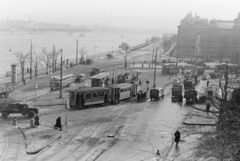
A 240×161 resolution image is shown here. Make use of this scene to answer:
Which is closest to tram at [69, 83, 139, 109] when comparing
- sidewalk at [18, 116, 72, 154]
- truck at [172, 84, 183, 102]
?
truck at [172, 84, 183, 102]

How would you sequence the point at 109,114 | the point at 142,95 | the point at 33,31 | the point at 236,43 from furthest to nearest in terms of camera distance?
the point at 33,31 < the point at 236,43 < the point at 142,95 < the point at 109,114

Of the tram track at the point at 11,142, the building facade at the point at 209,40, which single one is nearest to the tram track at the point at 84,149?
the tram track at the point at 11,142

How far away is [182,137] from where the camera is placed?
17.5 metres

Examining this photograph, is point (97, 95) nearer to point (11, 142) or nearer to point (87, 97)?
point (87, 97)

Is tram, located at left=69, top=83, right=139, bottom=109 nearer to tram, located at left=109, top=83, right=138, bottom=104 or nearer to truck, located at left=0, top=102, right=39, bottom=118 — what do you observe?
tram, located at left=109, top=83, right=138, bottom=104

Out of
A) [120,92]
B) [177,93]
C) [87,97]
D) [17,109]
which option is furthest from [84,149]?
[177,93]

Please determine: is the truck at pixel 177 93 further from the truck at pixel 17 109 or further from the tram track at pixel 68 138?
the truck at pixel 17 109

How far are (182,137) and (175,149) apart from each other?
1.85 m

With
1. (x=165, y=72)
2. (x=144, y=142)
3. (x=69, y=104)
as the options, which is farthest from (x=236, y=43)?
(x=144, y=142)

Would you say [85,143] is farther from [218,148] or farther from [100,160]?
[218,148]

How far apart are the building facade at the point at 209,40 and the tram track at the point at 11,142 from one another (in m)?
54.5

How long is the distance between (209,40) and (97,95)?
56.5 metres

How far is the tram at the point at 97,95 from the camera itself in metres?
23.1

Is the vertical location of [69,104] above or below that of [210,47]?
below
